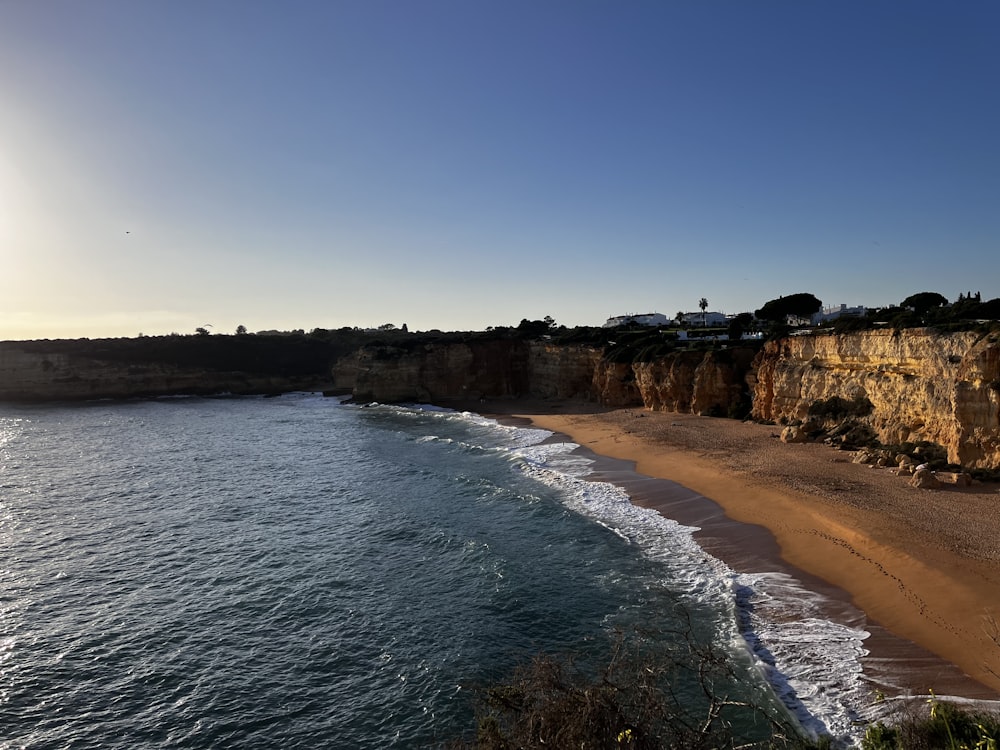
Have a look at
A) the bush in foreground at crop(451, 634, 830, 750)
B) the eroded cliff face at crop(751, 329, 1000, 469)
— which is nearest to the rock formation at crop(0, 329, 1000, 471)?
the eroded cliff face at crop(751, 329, 1000, 469)

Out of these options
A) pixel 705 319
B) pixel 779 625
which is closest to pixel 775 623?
pixel 779 625

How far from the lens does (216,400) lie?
70750 mm

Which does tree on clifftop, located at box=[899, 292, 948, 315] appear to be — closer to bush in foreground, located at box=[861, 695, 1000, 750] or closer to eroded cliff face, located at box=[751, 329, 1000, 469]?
eroded cliff face, located at box=[751, 329, 1000, 469]

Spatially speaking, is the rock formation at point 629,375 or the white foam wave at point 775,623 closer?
the white foam wave at point 775,623

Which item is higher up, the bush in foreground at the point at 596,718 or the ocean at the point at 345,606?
the bush in foreground at the point at 596,718

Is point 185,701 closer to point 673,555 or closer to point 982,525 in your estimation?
point 673,555

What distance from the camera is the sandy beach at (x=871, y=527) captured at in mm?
12594

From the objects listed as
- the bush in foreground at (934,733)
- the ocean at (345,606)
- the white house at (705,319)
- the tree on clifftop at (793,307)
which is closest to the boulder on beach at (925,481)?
the ocean at (345,606)

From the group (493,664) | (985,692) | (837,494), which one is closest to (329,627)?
(493,664)

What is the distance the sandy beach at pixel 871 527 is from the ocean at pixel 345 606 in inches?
62.3

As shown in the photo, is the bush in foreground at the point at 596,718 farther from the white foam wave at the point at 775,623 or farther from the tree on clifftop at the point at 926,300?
the tree on clifftop at the point at 926,300

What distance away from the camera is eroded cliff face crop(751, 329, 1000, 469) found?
2094 cm

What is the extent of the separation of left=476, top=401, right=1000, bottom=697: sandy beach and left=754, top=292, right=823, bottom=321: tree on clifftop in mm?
30561

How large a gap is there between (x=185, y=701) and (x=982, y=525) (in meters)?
21.3
